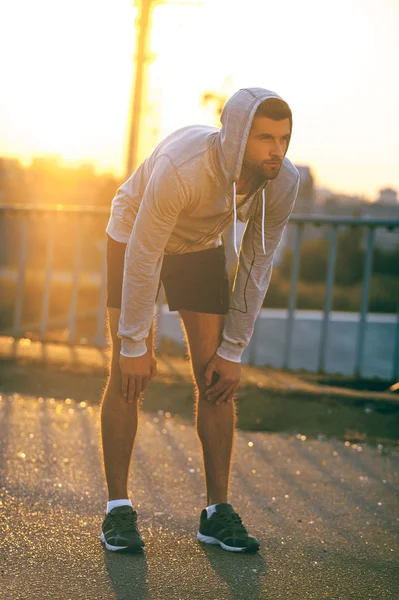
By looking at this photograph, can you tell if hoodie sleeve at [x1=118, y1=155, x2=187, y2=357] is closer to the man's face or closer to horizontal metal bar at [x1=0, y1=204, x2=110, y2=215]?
the man's face

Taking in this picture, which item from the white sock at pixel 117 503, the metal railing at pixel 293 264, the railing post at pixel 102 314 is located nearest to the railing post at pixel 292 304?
the metal railing at pixel 293 264

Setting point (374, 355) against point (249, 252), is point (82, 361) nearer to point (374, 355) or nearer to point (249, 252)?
point (249, 252)

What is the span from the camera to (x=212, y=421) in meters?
3.20

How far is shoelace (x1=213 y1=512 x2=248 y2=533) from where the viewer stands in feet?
10.1

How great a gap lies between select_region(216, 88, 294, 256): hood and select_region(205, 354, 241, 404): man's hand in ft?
1.87

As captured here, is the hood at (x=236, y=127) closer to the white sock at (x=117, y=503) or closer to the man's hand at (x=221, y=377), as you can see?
the man's hand at (x=221, y=377)

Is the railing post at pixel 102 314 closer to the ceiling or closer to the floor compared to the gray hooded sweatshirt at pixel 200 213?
closer to the floor

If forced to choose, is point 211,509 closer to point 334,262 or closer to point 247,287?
point 247,287

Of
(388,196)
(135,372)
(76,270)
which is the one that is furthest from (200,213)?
(388,196)

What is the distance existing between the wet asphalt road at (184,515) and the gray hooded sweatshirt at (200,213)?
2.37 ft

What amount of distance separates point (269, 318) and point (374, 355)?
1.21 metres

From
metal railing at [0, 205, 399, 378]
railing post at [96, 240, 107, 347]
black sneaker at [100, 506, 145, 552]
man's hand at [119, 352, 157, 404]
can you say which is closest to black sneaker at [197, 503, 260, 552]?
black sneaker at [100, 506, 145, 552]

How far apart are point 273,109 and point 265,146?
0.40 feet

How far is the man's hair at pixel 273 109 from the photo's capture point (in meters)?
2.74
